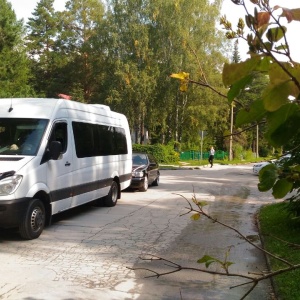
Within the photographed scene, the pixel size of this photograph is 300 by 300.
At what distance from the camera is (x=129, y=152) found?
13766 mm

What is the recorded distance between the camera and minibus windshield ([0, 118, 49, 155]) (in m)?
8.04

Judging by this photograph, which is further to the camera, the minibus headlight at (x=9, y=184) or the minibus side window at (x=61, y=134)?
the minibus side window at (x=61, y=134)

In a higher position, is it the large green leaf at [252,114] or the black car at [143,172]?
the large green leaf at [252,114]

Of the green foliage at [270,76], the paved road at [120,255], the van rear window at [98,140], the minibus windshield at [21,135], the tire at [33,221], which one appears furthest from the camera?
the van rear window at [98,140]

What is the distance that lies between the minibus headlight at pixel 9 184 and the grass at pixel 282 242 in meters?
4.01

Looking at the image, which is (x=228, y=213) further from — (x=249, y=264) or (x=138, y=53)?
(x=138, y=53)

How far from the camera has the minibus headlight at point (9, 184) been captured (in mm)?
7152

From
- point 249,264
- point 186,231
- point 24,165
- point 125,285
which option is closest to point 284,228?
point 186,231

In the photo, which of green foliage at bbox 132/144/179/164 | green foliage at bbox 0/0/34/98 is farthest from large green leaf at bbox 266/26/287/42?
green foliage at bbox 0/0/34/98

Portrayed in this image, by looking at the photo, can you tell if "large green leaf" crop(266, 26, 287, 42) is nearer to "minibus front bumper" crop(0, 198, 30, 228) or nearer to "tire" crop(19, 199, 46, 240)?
"minibus front bumper" crop(0, 198, 30, 228)

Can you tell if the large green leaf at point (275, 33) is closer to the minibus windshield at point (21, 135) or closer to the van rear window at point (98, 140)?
the minibus windshield at point (21, 135)

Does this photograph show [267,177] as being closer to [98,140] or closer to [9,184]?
[9,184]

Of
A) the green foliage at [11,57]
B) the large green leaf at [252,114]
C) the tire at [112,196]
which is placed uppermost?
the green foliage at [11,57]

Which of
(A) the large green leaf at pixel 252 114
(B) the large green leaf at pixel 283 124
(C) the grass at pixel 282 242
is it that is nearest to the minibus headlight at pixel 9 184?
(C) the grass at pixel 282 242
